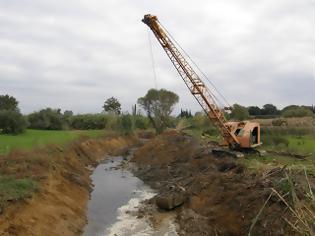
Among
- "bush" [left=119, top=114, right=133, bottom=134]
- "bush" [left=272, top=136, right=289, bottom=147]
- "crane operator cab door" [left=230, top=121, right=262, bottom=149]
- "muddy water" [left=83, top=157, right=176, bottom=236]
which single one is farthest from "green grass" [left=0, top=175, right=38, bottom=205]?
"bush" [left=119, top=114, right=133, bottom=134]

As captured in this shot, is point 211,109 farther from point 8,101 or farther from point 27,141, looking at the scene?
point 8,101

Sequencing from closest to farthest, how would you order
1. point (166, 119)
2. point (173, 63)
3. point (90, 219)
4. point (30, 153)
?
point (90, 219) → point (30, 153) → point (173, 63) → point (166, 119)

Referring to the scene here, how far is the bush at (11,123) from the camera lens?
49812mm

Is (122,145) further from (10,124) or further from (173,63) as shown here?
(173,63)

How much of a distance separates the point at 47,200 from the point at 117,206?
18.7 ft

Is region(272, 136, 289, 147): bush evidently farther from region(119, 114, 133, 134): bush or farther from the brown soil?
region(119, 114, 133, 134): bush

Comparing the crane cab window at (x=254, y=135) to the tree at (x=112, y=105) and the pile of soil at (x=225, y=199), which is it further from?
the tree at (x=112, y=105)

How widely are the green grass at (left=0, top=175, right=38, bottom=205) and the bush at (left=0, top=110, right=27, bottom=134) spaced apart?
95.3ft

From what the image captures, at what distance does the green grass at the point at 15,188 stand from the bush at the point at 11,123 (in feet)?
95.3

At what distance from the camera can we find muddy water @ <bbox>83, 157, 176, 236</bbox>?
21656mm

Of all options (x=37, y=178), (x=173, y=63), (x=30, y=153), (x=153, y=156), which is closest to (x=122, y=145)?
(x=153, y=156)

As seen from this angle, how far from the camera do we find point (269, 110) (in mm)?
104375

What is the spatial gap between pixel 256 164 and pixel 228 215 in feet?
22.8

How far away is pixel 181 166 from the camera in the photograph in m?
39.0
